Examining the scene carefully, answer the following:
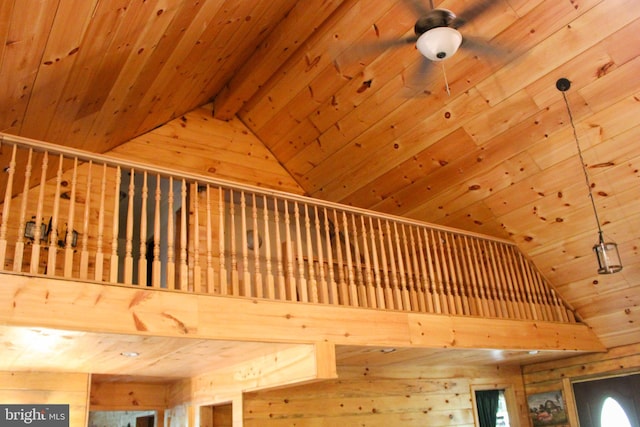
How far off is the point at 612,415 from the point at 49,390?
579 cm

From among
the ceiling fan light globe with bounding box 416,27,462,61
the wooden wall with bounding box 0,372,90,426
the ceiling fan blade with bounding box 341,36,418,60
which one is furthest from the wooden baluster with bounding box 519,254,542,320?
the wooden wall with bounding box 0,372,90,426

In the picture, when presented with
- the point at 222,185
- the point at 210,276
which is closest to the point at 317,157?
the point at 222,185

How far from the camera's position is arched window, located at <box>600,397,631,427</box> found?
6.16 m

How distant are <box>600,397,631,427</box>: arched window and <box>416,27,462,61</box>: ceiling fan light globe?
4992mm

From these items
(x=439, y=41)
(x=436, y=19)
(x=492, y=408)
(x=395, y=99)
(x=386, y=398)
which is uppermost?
(x=395, y=99)

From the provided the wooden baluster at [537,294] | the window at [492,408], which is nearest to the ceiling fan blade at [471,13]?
the wooden baluster at [537,294]

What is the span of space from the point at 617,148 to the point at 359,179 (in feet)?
8.82

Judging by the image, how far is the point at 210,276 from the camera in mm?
3846

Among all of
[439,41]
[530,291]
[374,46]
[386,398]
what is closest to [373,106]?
Answer: [374,46]

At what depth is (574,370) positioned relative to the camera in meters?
6.63

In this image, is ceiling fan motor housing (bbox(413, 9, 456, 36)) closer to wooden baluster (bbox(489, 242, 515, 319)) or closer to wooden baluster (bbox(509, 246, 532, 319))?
wooden baluster (bbox(489, 242, 515, 319))

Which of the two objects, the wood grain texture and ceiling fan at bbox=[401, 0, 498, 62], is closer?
ceiling fan at bbox=[401, 0, 498, 62]

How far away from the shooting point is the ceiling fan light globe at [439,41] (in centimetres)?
312

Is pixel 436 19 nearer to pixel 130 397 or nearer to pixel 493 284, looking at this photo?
pixel 493 284
